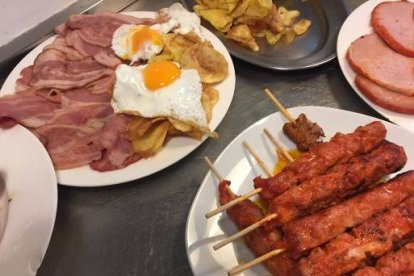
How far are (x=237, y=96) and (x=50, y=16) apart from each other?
1660 millimetres

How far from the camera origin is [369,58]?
2.74 m

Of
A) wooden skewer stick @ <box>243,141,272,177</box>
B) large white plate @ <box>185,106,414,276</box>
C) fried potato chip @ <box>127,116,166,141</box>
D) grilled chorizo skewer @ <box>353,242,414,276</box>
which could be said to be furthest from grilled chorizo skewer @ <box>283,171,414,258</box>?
fried potato chip @ <box>127,116,166,141</box>

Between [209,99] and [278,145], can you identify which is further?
[209,99]

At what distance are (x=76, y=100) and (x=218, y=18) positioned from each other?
124cm

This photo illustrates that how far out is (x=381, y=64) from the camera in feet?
8.88

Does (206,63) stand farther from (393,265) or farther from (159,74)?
(393,265)

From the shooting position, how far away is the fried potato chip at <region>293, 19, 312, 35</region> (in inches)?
126

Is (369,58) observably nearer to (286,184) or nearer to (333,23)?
(333,23)

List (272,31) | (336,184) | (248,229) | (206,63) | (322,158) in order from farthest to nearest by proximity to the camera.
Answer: (272,31)
(206,63)
(322,158)
(336,184)
(248,229)

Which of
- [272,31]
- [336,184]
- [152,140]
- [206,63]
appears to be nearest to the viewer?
[336,184]

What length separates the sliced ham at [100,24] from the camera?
2875 millimetres

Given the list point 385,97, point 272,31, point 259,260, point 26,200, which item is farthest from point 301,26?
point 26,200

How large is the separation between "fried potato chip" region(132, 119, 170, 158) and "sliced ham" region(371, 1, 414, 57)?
1.69 m

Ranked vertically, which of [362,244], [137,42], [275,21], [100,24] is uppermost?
[100,24]
